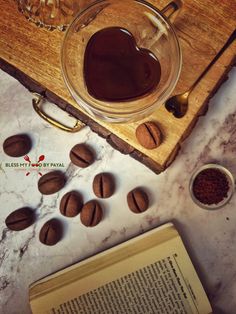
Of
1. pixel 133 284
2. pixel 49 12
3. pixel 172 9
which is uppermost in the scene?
pixel 172 9

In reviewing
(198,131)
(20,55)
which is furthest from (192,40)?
(20,55)

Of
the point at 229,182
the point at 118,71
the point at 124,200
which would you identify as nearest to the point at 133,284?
the point at 124,200

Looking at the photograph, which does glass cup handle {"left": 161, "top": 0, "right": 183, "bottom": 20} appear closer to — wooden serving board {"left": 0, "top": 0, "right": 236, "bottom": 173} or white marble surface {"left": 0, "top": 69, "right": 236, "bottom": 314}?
wooden serving board {"left": 0, "top": 0, "right": 236, "bottom": 173}

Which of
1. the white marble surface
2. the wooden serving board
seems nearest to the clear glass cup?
the wooden serving board

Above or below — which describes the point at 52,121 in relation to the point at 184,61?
below


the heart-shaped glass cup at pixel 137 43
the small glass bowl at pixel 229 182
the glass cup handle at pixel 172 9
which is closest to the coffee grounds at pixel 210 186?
the small glass bowl at pixel 229 182

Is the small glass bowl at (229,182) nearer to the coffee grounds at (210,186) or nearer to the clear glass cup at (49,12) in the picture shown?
the coffee grounds at (210,186)

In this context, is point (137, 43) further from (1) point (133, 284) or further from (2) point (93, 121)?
(1) point (133, 284)
